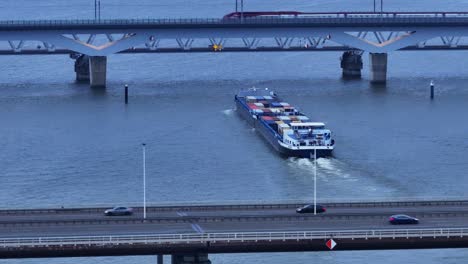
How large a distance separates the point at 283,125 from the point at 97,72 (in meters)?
16.6

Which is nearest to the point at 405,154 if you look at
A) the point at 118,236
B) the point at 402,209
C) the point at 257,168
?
the point at 257,168

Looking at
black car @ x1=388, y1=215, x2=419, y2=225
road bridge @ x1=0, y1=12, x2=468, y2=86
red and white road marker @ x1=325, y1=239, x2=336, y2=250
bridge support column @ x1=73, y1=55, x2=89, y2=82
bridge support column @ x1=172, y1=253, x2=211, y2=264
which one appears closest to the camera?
red and white road marker @ x1=325, y1=239, x2=336, y2=250

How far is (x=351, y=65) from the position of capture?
73438mm

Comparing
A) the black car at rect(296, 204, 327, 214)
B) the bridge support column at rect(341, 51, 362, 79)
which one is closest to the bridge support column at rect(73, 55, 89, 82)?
the bridge support column at rect(341, 51, 362, 79)

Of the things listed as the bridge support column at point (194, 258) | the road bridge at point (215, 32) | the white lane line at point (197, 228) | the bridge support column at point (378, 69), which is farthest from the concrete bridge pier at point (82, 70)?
the bridge support column at point (194, 258)

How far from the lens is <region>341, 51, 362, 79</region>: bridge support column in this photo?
73.3 meters

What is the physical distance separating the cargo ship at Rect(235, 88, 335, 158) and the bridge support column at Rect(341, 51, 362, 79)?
29.1 ft

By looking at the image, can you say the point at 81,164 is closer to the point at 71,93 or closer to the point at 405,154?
the point at 405,154

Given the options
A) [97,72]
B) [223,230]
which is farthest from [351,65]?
[223,230]

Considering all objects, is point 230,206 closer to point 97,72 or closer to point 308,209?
point 308,209

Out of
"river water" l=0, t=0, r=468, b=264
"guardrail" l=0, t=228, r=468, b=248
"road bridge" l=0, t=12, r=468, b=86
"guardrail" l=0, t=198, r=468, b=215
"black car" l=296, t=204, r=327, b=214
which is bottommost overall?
"river water" l=0, t=0, r=468, b=264

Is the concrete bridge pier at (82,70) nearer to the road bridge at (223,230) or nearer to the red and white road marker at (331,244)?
the road bridge at (223,230)

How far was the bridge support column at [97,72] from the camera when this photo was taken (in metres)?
68.6

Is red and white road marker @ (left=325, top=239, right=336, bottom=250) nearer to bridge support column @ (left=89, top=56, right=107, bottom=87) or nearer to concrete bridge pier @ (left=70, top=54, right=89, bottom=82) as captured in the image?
bridge support column @ (left=89, top=56, right=107, bottom=87)
